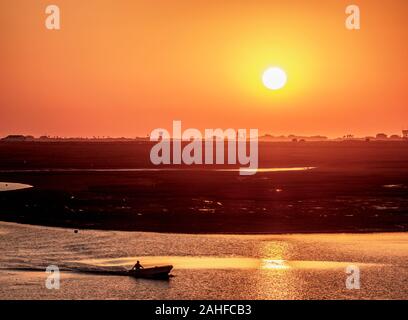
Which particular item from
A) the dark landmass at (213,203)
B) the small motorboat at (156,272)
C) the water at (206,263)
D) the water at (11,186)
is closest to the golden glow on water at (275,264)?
the water at (206,263)

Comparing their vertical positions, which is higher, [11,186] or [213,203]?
[11,186]

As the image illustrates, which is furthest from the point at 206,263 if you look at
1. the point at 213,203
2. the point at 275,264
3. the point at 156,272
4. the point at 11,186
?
the point at 11,186

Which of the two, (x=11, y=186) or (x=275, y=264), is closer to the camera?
(x=275, y=264)

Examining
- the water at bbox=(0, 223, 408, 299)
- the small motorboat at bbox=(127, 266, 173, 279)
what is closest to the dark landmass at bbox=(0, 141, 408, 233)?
the water at bbox=(0, 223, 408, 299)

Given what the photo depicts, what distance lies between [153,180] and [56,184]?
61.6 feet

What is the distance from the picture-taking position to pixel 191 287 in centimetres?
4831

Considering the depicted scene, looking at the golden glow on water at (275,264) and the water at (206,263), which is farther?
the golden glow on water at (275,264)

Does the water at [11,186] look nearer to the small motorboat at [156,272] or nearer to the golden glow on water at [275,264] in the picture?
the small motorboat at [156,272]

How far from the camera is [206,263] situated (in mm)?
55625

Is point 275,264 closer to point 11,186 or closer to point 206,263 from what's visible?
point 206,263

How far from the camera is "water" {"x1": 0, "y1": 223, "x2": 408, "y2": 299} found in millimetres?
47312

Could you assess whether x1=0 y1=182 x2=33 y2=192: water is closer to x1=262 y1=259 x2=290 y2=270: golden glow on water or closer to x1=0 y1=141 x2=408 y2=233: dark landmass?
x1=0 y1=141 x2=408 y2=233: dark landmass

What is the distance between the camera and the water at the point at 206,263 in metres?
47.3
